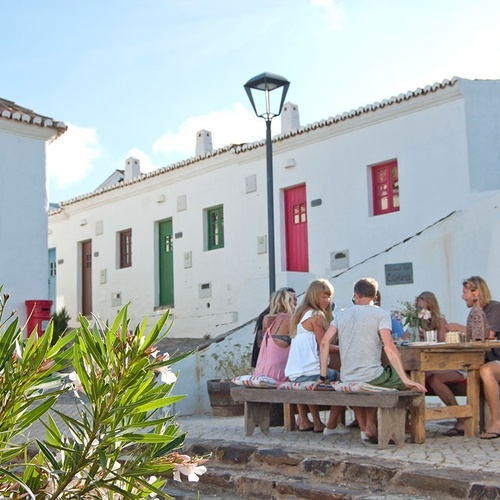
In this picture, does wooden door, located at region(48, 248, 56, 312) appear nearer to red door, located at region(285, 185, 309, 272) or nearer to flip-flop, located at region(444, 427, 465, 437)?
red door, located at region(285, 185, 309, 272)

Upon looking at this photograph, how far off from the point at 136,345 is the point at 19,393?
1.15 ft

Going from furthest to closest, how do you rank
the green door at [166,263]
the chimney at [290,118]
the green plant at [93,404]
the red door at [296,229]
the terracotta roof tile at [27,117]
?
the green door at [166,263], the chimney at [290,118], the red door at [296,229], the terracotta roof tile at [27,117], the green plant at [93,404]

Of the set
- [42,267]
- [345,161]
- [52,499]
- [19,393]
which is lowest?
[52,499]

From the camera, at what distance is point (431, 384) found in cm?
Answer: 707

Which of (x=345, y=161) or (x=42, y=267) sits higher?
(x=345, y=161)

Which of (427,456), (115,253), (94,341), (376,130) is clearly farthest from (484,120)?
(94,341)

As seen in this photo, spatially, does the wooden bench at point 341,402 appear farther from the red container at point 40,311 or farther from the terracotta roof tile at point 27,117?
the terracotta roof tile at point 27,117

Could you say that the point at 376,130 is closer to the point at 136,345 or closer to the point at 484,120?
the point at 484,120

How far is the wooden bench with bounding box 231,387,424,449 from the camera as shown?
6.23 metres

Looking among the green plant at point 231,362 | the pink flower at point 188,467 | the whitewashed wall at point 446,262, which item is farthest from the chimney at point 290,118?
the pink flower at point 188,467

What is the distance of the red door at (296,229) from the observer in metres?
16.0

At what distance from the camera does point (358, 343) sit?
6.62m

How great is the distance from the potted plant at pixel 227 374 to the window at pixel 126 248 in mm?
9126

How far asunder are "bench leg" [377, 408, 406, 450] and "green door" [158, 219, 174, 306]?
1272 cm
